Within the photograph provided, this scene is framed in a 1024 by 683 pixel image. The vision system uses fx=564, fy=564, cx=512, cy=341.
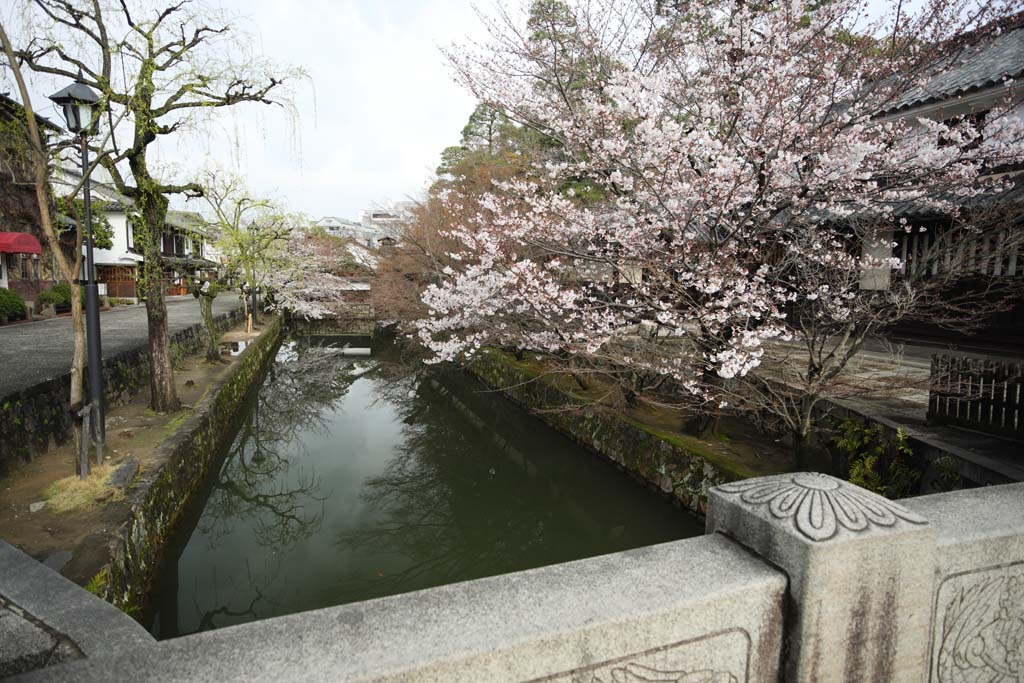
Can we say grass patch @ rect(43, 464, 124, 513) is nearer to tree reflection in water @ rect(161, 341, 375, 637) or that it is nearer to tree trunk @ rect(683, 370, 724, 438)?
tree reflection in water @ rect(161, 341, 375, 637)

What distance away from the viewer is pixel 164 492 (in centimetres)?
682

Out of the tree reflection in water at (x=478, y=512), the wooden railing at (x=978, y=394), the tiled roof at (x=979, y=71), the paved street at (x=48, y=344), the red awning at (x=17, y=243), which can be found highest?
the tiled roof at (x=979, y=71)

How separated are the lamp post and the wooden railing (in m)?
9.30

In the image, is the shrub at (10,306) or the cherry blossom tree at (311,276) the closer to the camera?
the shrub at (10,306)

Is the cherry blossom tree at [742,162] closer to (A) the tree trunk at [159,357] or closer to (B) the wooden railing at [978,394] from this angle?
(B) the wooden railing at [978,394]

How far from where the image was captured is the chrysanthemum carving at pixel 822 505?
188cm

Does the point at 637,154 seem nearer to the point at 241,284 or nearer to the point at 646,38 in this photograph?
the point at 646,38

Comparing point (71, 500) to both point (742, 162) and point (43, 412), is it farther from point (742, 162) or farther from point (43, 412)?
point (742, 162)

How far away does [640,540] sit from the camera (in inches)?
294

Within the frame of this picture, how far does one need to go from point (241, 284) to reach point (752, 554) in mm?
20850

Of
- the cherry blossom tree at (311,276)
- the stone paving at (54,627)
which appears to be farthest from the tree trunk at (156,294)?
the cherry blossom tree at (311,276)

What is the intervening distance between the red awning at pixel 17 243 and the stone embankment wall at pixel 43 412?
13.8 meters

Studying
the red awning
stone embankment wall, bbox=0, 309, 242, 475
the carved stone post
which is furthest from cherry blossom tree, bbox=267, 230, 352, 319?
the carved stone post

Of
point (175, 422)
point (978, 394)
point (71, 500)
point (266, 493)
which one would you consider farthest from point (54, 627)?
point (266, 493)
